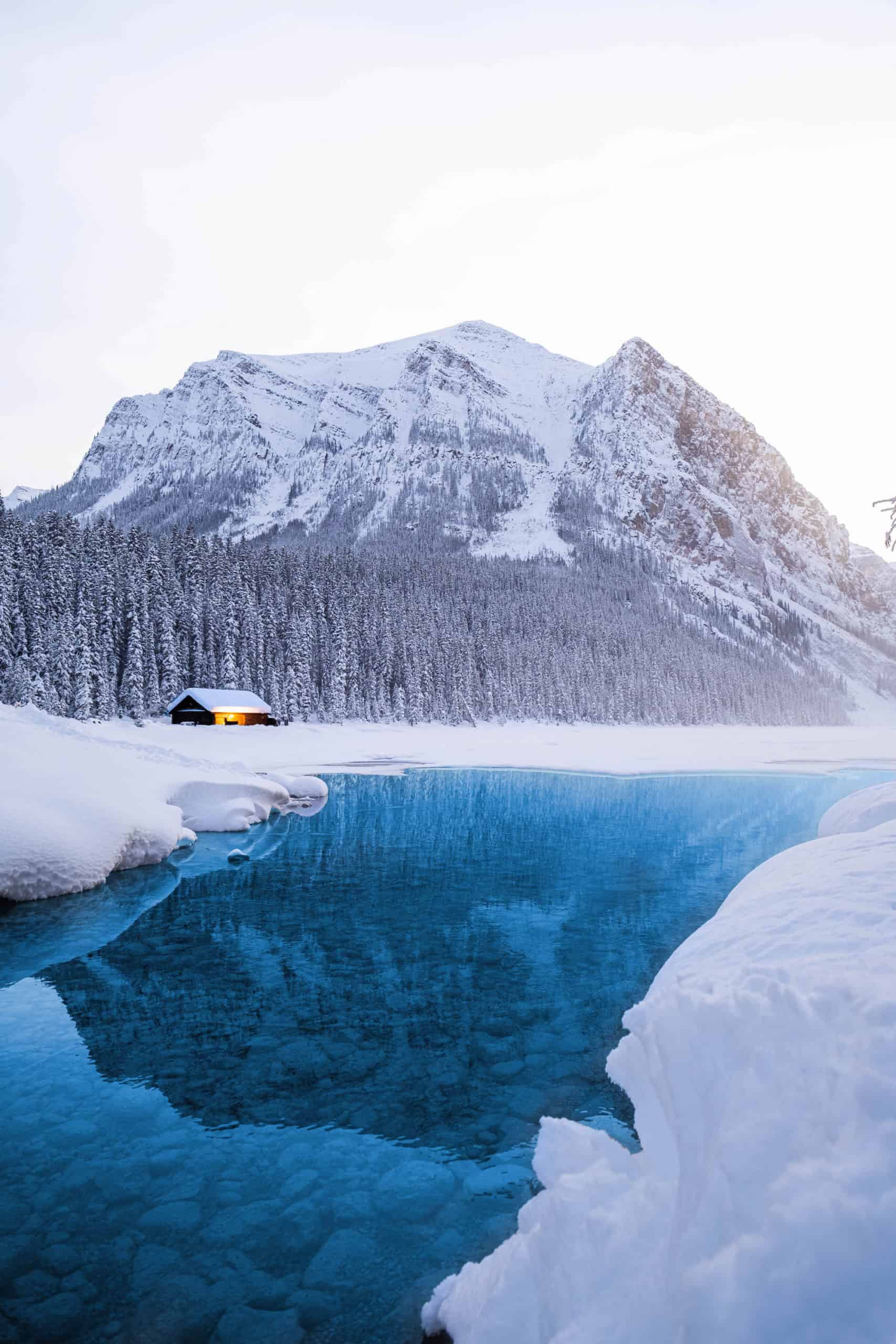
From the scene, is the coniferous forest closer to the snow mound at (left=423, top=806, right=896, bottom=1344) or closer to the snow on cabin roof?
the snow on cabin roof

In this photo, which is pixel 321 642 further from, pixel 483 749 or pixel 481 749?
pixel 483 749

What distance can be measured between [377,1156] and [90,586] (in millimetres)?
59773

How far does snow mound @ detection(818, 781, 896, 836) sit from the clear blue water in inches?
132

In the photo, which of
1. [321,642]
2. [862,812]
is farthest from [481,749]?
[862,812]

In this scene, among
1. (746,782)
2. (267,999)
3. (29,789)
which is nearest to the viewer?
(267,999)

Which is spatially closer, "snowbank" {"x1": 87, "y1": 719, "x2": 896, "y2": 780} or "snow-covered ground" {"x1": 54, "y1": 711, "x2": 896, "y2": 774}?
"snow-covered ground" {"x1": 54, "y1": 711, "x2": 896, "y2": 774}

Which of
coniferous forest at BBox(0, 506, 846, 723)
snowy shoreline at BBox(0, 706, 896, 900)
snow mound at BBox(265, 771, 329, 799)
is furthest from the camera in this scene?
coniferous forest at BBox(0, 506, 846, 723)

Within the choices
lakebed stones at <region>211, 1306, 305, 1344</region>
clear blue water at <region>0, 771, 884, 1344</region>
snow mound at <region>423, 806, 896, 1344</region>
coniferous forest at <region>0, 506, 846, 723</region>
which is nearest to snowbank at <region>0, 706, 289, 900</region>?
clear blue water at <region>0, 771, 884, 1344</region>

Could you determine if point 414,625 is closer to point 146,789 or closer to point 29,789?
point 146,789

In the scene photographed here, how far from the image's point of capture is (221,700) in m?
59.1

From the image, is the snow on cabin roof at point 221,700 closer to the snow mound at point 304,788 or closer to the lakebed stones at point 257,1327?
the snow mound at point 304,788

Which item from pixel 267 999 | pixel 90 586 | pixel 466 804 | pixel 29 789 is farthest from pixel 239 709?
pixel 267 999

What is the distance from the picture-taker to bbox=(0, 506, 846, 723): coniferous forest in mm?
54469

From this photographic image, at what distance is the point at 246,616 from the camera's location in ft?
233
